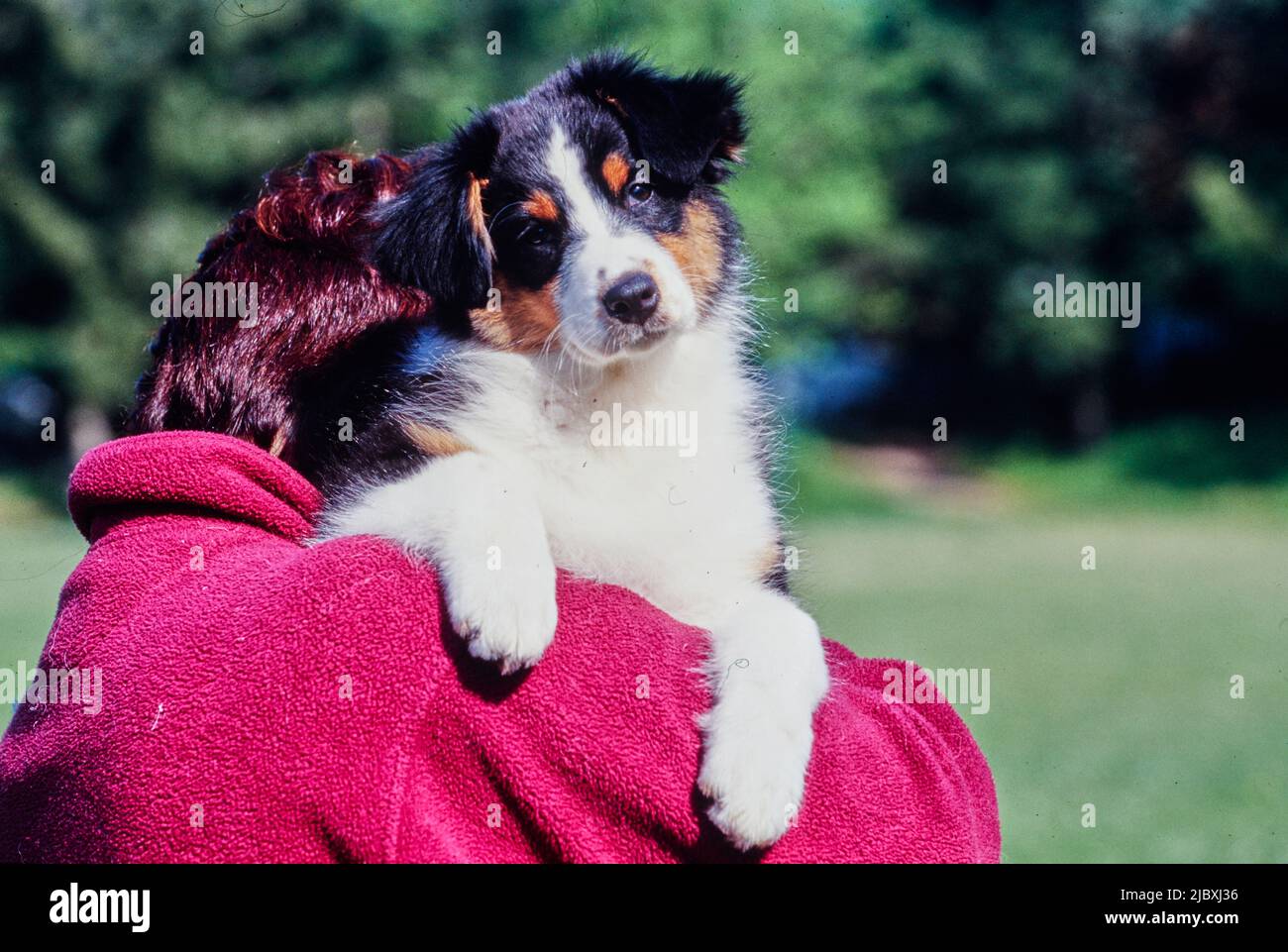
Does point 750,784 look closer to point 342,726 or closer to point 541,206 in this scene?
point 342,726

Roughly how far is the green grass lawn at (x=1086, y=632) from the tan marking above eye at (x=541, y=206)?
1010 millimetres

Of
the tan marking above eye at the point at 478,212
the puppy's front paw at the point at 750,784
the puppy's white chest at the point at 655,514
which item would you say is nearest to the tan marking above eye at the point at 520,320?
the tan marking above eye at the point at 478,212

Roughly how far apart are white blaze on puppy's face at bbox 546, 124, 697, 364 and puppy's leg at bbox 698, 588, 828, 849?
25.5 inches

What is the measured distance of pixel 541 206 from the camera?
297cm

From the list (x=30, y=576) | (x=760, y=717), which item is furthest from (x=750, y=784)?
(x=30, y=576)

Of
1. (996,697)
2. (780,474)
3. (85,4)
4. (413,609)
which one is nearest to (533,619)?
(413,609)

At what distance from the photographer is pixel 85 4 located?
22.4 metres

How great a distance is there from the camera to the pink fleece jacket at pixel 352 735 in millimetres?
1771

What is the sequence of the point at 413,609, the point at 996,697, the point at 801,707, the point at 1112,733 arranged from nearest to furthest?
1. the point at 413,609
2. the point at 801,707
3. the point at 1112,733
4. the point at 996,697

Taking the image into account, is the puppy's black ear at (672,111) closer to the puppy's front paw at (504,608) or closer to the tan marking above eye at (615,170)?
the tan marking above eye at (615,170)

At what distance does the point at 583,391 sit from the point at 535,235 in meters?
0.46

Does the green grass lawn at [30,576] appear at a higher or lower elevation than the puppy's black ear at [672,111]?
lower
